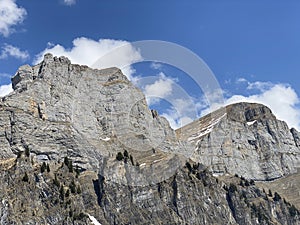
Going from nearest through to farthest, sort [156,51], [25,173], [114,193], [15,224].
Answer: [156,51] < [15,224] < [25,173] < [114,193]

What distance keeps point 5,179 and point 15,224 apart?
2566 centimetres

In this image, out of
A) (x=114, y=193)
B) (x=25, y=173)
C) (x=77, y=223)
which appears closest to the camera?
(x=77, y=223)

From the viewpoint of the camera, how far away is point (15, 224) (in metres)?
161

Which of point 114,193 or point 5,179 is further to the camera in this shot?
point 114,193

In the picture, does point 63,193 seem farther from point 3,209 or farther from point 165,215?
point 165,215

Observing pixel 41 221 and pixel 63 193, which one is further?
pixel 63 193

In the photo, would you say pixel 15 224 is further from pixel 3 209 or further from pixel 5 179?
pixel 5 179

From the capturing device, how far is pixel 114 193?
19888cm

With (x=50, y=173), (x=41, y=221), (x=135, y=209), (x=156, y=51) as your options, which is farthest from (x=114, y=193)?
(x=156, y=51)

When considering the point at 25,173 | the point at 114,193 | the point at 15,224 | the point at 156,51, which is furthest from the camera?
the point at 114,193

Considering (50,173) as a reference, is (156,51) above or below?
below

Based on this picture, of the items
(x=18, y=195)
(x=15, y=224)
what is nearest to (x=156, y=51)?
(x=15, y=224)

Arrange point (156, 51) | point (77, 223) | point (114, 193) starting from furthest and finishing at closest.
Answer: point (114, 193) < point (77, 223) < point (156, 51)

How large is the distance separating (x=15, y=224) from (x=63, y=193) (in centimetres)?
2850
